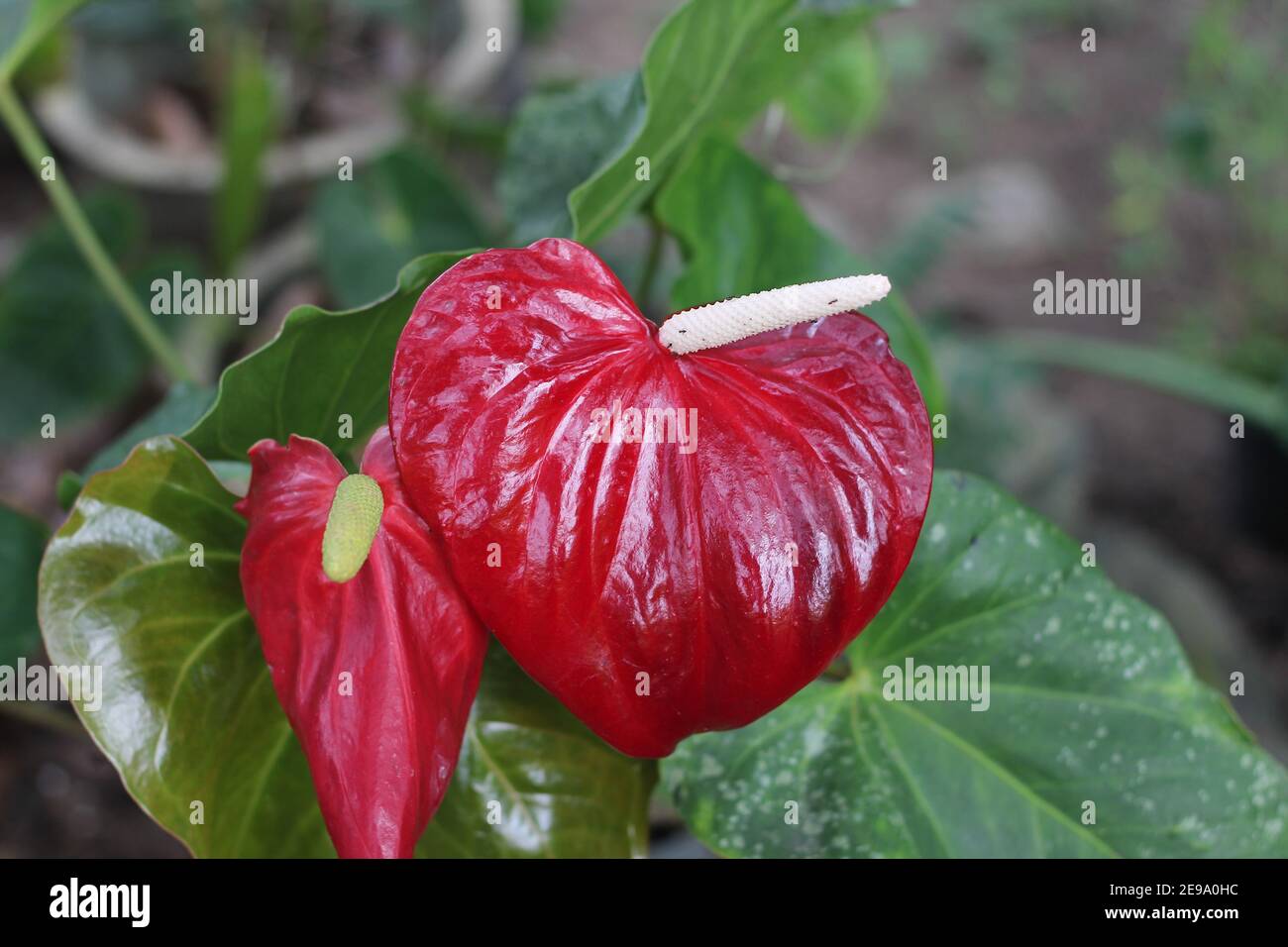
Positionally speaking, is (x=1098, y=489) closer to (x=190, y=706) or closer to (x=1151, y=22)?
(x=1151, y=22)

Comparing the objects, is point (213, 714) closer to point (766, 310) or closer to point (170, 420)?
point (170, 420)

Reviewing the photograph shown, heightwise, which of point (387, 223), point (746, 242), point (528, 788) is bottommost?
point (528, 788)

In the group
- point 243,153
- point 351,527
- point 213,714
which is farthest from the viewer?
point 243,153

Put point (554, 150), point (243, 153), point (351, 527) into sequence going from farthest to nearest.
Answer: point (243, 153)
point (554, 150)
point (351, 527)

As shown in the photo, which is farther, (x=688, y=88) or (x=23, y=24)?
(x=23, y=24)

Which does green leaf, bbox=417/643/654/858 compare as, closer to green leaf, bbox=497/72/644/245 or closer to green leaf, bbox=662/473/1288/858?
green leaf, bbox=662/473/1288/858

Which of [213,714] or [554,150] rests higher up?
[554,150]

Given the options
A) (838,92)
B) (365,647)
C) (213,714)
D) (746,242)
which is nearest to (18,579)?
(213,714)
